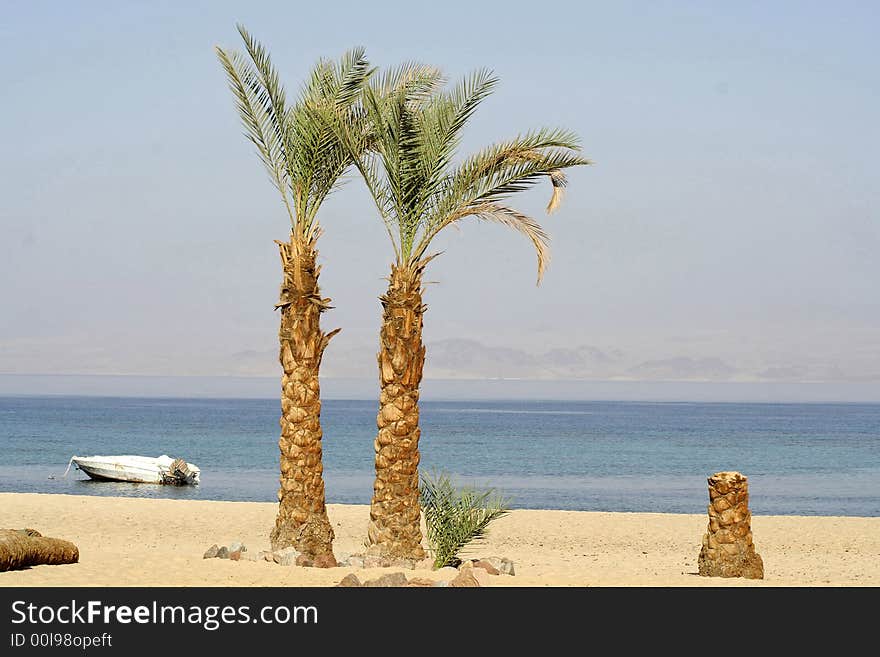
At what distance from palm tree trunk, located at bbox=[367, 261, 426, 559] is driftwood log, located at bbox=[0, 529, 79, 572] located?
→ 14.1 feet

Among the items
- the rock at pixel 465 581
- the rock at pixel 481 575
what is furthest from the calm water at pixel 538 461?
the rock at pixel 465 581

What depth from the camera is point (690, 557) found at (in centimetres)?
2141

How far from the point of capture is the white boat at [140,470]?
42.4m

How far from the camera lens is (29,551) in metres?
14.5

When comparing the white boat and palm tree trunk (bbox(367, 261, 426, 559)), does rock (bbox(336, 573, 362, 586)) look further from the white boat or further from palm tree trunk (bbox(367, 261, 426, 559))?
the white boat

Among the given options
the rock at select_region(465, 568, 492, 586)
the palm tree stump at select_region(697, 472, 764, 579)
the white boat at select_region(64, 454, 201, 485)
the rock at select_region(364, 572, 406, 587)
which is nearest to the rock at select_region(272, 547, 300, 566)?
the rock at select_region(465, 568, 492, 586)

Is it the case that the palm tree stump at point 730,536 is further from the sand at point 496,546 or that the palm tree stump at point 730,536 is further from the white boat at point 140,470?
the white boat at point 140,470

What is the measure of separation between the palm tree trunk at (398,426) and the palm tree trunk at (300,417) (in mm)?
890

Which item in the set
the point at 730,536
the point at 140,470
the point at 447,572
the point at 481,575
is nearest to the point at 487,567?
the point at 447,572

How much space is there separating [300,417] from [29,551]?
13.6 ft

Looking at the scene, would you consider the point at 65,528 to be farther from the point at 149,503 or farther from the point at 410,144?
the point at 410,144

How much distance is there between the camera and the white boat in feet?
139
